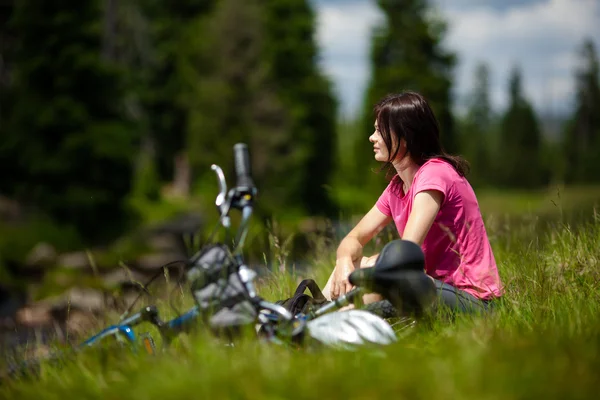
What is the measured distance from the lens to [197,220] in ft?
94.6

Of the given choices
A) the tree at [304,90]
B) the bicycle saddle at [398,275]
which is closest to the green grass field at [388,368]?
the bicycle saddle at [398,275]

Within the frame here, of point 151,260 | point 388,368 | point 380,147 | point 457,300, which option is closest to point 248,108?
point 151,260

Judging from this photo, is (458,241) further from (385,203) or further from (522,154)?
(522,154)

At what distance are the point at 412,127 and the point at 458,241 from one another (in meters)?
0.61

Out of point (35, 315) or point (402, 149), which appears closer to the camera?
point (402, 149)

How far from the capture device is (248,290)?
9.04 ft

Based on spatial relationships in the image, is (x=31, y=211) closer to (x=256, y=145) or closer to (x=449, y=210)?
(x=256, y=145)

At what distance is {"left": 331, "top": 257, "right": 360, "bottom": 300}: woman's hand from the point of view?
3.30 meters

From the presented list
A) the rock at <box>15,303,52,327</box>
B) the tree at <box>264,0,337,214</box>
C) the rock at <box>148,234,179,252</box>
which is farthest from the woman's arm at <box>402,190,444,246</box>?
the tree at <box>264,0,337,214</box>

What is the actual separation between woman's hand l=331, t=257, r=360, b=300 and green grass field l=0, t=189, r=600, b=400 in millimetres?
411

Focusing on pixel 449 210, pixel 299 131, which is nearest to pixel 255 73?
pixel 299 131

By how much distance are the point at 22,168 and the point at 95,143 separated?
2102 mm

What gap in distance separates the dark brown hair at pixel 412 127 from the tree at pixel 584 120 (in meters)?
56.3

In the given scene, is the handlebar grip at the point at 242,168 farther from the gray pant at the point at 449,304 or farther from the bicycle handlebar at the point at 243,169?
the gray pant at the point at 449,304
